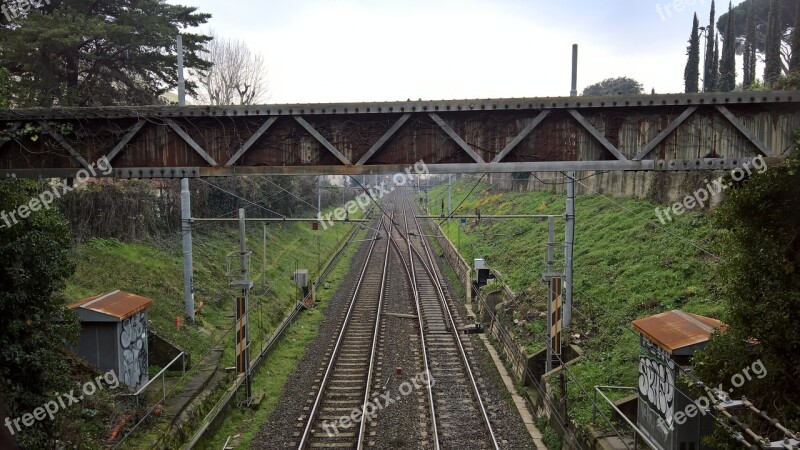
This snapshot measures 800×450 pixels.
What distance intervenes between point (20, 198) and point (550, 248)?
1054cm

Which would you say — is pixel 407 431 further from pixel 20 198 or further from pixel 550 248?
pixel 20 198

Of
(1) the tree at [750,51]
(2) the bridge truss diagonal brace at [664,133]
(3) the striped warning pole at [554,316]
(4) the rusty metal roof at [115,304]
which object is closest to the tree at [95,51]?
(4) the rusty metal roof at [115,304]

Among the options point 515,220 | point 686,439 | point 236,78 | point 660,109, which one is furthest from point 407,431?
point 236,78

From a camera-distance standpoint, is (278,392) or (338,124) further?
(278,392)

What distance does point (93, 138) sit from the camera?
7.57 m

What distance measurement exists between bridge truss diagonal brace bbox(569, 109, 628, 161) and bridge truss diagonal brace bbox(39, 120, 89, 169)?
6941 millimetres

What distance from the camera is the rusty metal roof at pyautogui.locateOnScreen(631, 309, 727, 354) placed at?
23.6 feet

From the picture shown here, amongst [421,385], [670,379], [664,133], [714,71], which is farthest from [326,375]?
[714,71]

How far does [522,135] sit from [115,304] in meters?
8.37

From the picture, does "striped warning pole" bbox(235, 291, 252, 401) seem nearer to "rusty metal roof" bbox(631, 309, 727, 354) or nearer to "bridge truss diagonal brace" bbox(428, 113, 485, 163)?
"bridge truss diagonal brace" bbox(428, 113, 485, 163)

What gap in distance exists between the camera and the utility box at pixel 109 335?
9.70m

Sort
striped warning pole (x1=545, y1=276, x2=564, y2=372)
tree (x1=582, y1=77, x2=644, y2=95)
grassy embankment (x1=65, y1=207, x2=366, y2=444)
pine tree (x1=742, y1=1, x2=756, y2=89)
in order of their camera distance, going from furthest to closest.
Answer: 1. tree (x1=582, y1=77, x2=644, y2=95)
2. pine tree (x1=742, y1=1, x2=756, y2=89)
3. grassy embankment (x1=65, y1=207, x2=366, y2=444)
4. striped warning pole (x1=545, y1=276, x2=564, y2=372)

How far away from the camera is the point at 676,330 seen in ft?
25.0

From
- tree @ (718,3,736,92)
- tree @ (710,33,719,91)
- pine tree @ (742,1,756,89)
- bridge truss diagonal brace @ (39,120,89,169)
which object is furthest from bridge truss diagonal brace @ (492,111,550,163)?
pine tree @ (742,1,756,89)
